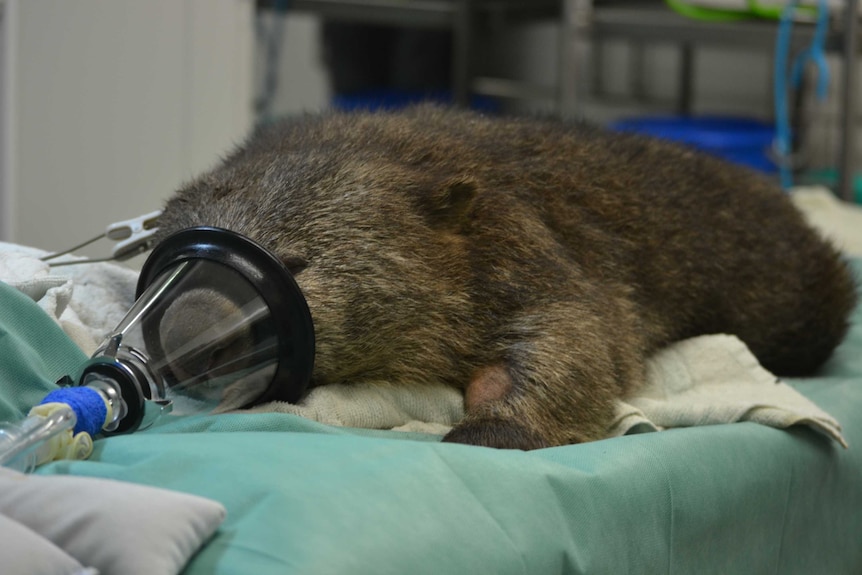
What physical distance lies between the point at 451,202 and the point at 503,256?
140mm

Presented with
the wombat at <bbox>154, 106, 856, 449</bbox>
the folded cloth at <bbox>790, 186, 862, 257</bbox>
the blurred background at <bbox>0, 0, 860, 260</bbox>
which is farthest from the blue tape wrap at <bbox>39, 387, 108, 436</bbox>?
the folded cloth at <bbox>790, 186, 862, 257</bbox>

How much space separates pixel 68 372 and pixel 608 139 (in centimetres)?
135

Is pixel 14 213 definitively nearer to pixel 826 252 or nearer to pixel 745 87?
pixel 826 252

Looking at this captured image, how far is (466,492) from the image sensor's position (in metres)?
1.33

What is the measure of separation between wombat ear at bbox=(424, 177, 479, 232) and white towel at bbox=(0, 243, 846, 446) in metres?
0.30

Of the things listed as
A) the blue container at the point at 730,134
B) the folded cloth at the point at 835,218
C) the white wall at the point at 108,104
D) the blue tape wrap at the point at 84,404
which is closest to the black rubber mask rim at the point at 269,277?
the blue tape wrap at the point at 84,404

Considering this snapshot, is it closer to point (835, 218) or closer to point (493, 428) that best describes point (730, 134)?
point (835, 218)

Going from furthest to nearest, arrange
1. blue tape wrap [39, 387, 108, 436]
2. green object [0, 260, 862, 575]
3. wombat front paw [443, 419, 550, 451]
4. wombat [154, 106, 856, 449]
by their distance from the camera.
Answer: wombat [154, 106, 856, 449], wombat front paw [443, 419, 550, 451], blue tape wrap [39, 387, 108, 436], green object [0, 260, 862, 575]

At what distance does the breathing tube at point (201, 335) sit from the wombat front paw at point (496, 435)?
0.88ft

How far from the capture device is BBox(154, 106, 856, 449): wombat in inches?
69.4

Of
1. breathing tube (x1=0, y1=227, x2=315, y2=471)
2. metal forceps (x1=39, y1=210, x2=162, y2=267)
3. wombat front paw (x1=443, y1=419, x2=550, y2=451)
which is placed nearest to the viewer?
breathing tube (x1=0, y1=227, x2=315, y2=471)

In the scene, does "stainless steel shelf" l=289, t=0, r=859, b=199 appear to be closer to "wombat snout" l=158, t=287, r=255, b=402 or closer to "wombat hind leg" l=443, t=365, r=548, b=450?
"wombat hind leg" l=443, t=365, r=548, b=450

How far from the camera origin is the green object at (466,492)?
1166mm

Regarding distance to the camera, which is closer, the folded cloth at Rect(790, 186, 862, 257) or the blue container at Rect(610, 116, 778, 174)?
the folded cloth at Rect(790, 186, 862, 257)
